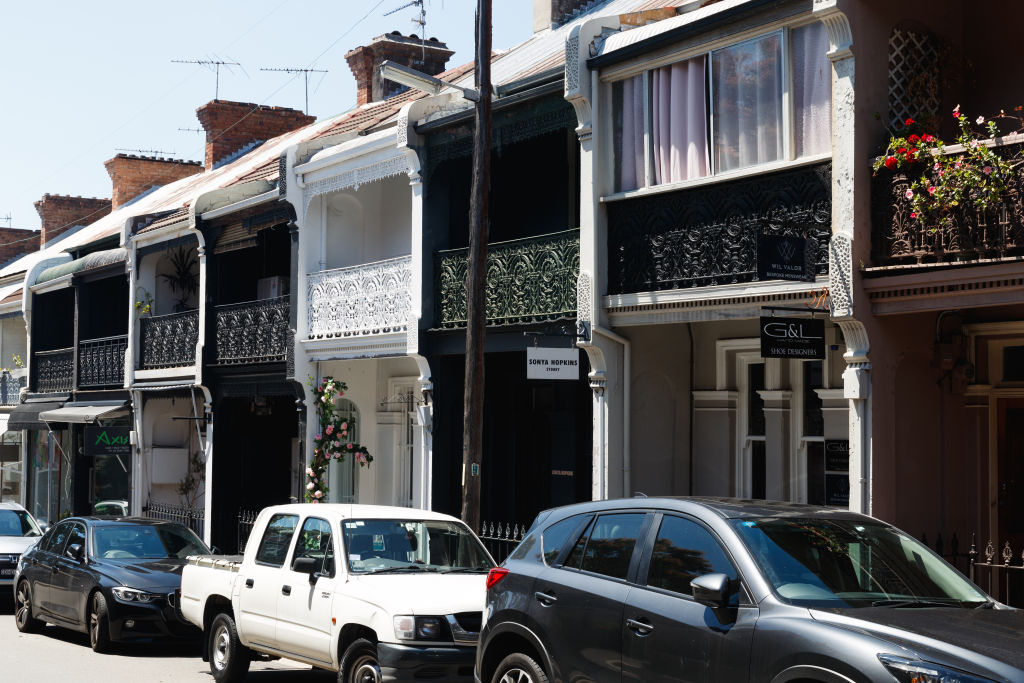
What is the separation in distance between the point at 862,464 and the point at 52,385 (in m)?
23.9

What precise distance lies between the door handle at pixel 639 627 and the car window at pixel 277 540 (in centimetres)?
476

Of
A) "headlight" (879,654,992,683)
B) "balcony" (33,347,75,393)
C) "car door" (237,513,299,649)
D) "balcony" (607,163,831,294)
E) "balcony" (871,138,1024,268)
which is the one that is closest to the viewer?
"headlight" (879,654,992,683)

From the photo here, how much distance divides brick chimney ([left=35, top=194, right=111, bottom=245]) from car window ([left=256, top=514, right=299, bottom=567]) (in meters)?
31.7

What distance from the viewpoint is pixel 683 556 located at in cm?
710

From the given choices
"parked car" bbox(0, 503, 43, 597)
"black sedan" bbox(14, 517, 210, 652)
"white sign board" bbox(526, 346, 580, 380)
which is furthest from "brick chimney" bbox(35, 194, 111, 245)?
"white sign board" bbox(526, 346, 580, 380)

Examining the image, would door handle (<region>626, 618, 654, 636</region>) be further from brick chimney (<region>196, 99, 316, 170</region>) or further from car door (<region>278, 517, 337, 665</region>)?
brick chimney (<region>196, 99, 316, 170</region>)

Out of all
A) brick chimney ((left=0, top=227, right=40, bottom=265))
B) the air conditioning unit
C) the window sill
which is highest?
brick chimney ((left=0, top=227, right=40, bottom=265))

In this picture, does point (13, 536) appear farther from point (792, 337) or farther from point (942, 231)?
point (942, 231)

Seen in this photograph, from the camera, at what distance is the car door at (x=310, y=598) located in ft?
33.7

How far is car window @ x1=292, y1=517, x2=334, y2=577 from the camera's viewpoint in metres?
10.5

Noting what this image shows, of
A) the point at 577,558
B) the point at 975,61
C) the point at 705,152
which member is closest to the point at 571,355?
the point at 705,152

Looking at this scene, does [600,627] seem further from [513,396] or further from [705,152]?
[513,396]

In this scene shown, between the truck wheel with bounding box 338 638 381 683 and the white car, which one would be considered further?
the white car

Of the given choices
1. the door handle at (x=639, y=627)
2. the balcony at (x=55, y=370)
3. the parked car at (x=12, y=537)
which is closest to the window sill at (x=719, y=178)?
the door handle at (x=639, y=627)
